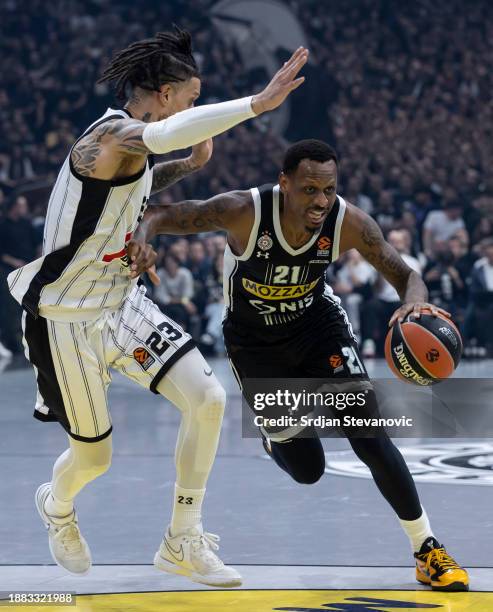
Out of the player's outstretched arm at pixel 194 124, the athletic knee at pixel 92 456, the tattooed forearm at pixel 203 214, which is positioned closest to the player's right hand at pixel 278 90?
the player's outstretched arm at pixel 194 124

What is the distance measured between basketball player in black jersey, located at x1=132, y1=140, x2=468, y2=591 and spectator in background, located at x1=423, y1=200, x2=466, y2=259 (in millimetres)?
9939

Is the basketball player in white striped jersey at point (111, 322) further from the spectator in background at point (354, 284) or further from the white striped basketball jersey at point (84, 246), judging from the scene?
the spectator in background at point (354, 284)

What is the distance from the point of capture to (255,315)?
5.09 meters

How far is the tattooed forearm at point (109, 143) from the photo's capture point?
3920 mm

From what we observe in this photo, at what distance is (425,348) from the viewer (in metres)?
4.37

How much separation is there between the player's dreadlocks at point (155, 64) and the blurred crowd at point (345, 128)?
29.3 ft

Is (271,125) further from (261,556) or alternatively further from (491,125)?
(261,556)

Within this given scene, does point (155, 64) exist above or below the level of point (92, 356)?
above

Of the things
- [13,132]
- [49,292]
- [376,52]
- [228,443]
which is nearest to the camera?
[49,292]

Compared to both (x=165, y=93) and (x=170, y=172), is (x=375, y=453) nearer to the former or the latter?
(x=170, y=172)

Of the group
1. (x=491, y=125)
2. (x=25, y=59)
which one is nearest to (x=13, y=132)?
(x=25, y=59)

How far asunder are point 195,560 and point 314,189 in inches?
59.2

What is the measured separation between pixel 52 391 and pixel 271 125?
49.5 ft

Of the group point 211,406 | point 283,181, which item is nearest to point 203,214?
point 283,181
